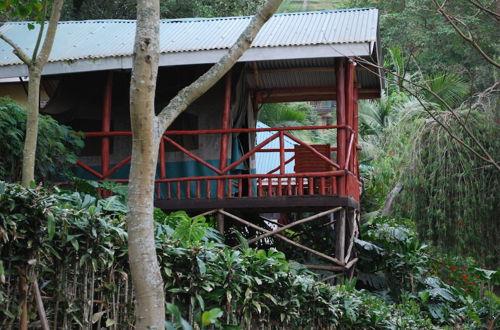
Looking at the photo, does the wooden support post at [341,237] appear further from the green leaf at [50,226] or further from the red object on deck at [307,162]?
the green leaf at [50,226]

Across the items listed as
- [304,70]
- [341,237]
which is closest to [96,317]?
[341,237]

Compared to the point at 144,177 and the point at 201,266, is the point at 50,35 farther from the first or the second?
the point at 144,177

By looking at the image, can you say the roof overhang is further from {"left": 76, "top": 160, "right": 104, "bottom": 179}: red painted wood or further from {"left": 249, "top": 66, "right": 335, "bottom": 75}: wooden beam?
{"left": 249, "top": 66, "right": 335, "bottom": 75}: wooden beam

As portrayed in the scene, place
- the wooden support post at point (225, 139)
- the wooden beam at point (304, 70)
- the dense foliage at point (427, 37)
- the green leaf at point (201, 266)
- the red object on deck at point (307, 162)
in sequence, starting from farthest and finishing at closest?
1. the dense foliage at point (427, 37)
2. the wooden beam at point (304, 70)
3. the red object on deck at point (307, 162)
4. the wooden support post at point (225, 139)
5. the green leaf at point (201, 266)

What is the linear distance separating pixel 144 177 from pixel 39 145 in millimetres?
4376

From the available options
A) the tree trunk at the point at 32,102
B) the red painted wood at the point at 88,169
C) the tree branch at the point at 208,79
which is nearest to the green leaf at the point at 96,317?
the tree branch at the point at 208,79

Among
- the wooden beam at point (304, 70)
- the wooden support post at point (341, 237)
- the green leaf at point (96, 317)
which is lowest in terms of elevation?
the green leaf at point (96, 317)

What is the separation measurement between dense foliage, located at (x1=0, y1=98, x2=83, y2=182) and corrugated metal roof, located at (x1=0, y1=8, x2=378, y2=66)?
1283 mm

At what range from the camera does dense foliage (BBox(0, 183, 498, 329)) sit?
4.00 m

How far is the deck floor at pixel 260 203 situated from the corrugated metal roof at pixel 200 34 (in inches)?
75.4

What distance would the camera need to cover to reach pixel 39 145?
323 inches

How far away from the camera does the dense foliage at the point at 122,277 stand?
4000mm

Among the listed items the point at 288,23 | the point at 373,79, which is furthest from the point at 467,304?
the point at 288,23

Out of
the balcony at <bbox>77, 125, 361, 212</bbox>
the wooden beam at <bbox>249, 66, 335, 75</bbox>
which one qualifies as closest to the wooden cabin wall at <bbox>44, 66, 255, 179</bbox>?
the balcony at <bbox>77, 125, 361, 212</bbox>
